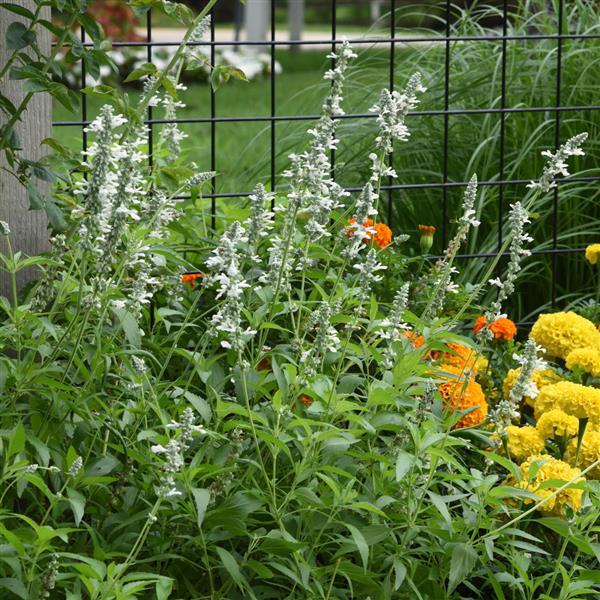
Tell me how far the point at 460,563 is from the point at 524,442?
0.65 m

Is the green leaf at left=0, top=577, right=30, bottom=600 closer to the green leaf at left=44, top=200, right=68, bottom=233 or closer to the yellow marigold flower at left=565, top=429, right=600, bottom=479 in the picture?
the green leaf at left=44, top=200, right=68, bottom=233

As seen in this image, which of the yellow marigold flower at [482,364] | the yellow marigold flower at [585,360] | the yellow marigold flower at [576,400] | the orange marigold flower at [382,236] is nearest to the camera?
the yellow marigold flower at [576,400]

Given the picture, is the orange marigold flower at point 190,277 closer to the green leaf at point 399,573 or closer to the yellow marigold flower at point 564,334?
the yellow marigold flower at point 564,334

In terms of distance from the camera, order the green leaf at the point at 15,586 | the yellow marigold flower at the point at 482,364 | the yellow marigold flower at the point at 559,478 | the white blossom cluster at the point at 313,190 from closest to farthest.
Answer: the green leaf at the point at 15,586, the white blossom cluster at the point at 313,190, the yellow marigold flower at the point at 559,478, the yellow marigold flower at the point at 482,364

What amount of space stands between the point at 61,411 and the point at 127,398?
0.29 meters

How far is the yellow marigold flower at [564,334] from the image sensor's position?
314cm

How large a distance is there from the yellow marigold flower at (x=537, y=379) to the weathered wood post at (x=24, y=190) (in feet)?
4.02

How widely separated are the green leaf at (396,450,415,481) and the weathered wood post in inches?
48.0

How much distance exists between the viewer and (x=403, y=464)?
7.14ft

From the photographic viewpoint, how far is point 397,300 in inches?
94.3

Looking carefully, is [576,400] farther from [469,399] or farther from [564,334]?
[564,334]

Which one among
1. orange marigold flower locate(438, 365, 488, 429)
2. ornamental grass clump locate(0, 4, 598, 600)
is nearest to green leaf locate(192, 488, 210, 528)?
ornamental grass clump locate(0, 4, 598, 600)

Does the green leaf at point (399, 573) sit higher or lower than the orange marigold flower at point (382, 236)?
lower

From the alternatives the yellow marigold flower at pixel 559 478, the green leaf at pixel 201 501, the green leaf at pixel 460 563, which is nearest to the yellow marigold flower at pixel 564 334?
the yellow marigold flower at pixel 559 478
